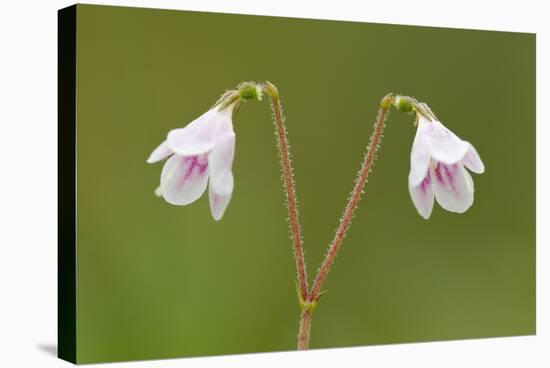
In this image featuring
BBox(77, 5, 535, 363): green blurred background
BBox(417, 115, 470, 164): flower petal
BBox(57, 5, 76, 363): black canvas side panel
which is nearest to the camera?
BBox(417, 115, 470, 164): flower petal

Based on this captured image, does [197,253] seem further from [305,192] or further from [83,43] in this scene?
[83,43]

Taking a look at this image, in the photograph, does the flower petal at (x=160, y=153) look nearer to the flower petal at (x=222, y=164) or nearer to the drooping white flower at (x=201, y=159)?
the drooping white flower at (x=201, y=159)

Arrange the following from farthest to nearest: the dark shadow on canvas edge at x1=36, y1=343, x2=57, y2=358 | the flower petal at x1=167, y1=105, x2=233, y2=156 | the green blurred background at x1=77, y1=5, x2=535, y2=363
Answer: the green blurred background at x1=77, y1=5, x2=535, y2=363 < the dark shadow on canvas edge at x1=36, y1=343, x2=57, y2=358 < the flower petal at x1=167, y1=105, x2=233, y2=156

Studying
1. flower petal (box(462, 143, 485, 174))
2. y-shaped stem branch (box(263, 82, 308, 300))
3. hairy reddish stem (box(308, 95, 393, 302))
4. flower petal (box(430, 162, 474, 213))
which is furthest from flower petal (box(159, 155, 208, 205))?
flower petal (box(462, 143, 485, 174))

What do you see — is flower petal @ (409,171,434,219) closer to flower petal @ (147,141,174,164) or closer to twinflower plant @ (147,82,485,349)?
twinflower plant @ (147,82,485,349)

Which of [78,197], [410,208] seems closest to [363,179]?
[78,197]

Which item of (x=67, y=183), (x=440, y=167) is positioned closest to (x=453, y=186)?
(x=440, y=167)
